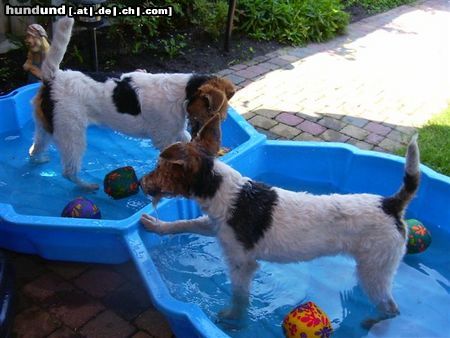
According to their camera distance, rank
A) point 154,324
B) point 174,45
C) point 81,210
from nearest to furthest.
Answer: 1. point 154,324
2. point 81,210
3. point 174,45

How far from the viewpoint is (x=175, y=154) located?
8.98 ft

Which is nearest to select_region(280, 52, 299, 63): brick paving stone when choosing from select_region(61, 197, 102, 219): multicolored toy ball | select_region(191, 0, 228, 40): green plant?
select_region(191, 0, 228, 40): green plant

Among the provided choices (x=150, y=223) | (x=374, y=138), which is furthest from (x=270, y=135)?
(x=150, y=223)

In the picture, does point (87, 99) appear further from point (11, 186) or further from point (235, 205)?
point (235, 205)

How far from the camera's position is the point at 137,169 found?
16.8 feet

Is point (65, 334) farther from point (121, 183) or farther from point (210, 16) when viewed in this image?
point (210, 16)

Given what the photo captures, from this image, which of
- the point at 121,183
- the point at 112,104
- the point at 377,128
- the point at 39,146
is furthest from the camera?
the point at 377,128

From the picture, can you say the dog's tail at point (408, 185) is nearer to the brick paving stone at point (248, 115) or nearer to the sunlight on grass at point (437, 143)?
the sunlight on grass at point (437, 143)

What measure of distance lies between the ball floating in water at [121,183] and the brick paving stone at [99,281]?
0.82 m

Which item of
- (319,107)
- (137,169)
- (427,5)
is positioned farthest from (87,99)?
(427,5)

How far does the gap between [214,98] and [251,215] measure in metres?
1.10

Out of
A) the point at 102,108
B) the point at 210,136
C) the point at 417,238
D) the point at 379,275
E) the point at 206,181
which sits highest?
the point at 210,136

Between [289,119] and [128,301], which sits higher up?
[289,119]

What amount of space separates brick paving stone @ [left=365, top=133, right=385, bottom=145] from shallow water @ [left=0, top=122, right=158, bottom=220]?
103 inches
